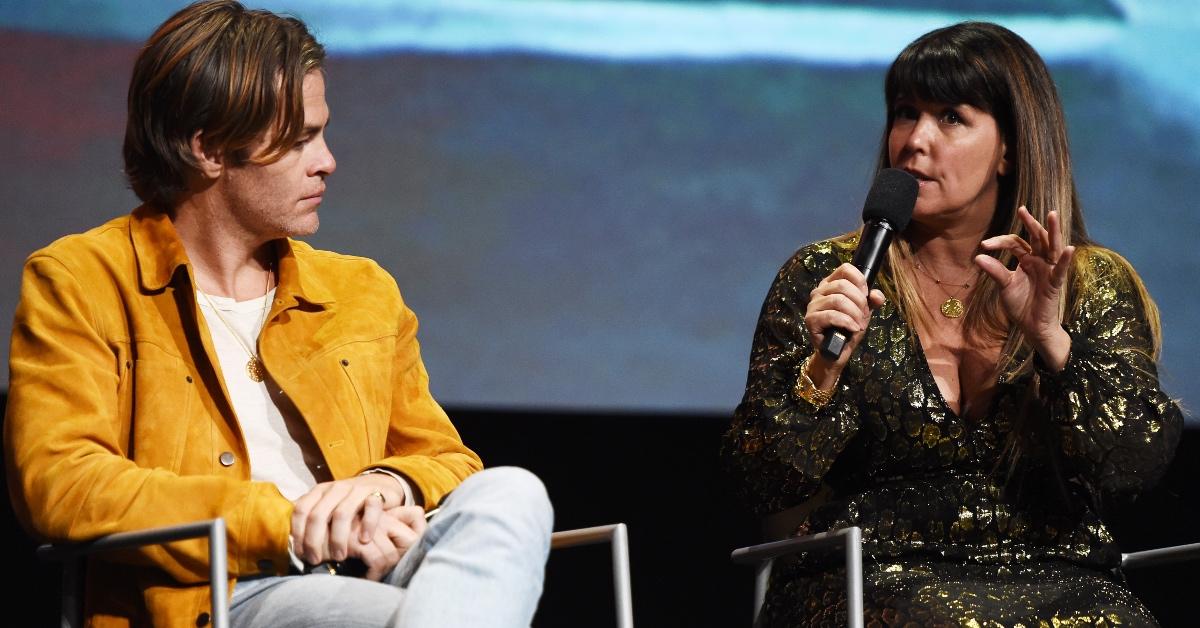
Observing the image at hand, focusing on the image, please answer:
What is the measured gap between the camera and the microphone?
1979 mm

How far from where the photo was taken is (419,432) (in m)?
2.15

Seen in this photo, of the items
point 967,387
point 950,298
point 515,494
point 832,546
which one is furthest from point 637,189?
point 515,494

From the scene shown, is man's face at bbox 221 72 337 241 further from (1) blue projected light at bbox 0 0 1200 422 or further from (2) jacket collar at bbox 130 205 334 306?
(1) blue projected light at bbox 0 0 1200 422

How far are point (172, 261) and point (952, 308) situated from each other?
1187 millimetres

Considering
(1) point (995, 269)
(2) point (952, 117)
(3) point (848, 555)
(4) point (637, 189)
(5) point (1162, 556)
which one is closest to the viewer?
(3) point (848, 555)

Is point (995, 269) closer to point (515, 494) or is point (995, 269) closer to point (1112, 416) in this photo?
point (1112, 416)

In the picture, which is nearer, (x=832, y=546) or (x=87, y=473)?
(x=87, y=473)

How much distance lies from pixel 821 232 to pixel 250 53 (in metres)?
1.61

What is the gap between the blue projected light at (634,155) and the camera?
125 inches

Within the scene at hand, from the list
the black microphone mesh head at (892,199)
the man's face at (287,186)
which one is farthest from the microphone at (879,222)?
the man's face at (287,186)

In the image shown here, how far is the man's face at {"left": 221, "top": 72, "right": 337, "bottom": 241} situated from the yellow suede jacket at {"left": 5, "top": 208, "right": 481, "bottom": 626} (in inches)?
3.0

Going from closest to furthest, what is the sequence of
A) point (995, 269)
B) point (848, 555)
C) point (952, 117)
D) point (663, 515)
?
point (848, 555), point (995, 269), point (952, 117), point (663, 515)

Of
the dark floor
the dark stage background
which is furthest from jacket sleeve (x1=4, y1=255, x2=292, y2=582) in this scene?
the dark floor

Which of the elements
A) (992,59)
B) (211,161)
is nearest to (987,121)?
(992,59)
